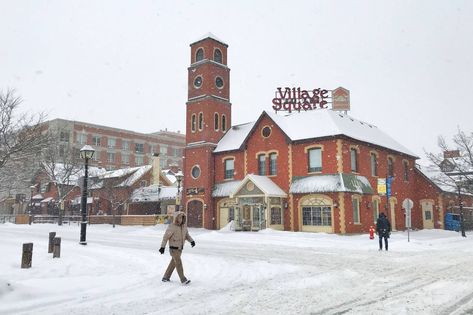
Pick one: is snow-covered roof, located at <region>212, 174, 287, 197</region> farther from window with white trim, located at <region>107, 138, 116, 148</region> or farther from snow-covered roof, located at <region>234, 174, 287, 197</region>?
window with white trim, located at <region>107, 138, 116, 148</region>

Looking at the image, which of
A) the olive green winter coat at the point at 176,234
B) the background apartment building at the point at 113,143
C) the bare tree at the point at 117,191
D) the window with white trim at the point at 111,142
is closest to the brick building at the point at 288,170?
the bare tree at the point at 117,191

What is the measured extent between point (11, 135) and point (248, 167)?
2076cm

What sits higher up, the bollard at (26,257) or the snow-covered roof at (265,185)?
the snow-covered roof at (265,185)

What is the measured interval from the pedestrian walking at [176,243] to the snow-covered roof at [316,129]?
21.8 meters

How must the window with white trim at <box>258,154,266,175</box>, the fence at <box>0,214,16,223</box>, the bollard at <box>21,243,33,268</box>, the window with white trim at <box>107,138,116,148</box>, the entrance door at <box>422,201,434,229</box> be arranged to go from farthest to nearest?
the window with white trim at <box>107,138,116,148</box> < the fence at <box>0,214,16,223</box> < the entrance door at <box>422,201,434,229</box> < the window with white trim at <box>258,154,266,175</box> < the bollard at <box>21,243,33,268</box>

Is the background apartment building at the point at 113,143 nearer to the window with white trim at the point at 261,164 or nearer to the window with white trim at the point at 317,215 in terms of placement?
the window with white trim at the point at 261,164

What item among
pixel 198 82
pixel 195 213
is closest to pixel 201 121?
pixel 198 82

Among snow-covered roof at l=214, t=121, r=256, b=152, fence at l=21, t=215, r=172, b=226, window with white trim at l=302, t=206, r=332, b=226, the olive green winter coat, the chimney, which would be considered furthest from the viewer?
the chimney

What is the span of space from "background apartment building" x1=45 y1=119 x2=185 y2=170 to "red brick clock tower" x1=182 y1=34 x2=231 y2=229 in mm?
39462

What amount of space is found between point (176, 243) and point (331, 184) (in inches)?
830

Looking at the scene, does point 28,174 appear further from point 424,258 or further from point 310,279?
point 424,258

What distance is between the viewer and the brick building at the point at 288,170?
2962cm

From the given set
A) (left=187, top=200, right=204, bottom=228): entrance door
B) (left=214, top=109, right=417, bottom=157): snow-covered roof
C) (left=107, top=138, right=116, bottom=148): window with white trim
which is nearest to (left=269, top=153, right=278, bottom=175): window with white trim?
(left=214, top=109, right=417, bottom=157): snow-covered roof

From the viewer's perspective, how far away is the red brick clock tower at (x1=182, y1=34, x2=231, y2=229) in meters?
36.4
